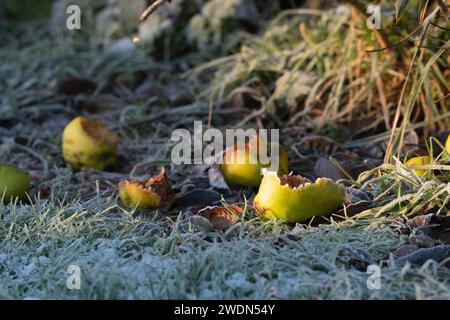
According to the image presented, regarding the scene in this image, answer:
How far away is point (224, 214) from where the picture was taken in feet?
6.44

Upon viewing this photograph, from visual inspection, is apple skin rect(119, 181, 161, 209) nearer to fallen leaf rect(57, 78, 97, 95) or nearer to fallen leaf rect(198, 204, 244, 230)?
fallen leaf rect(198, 204, 244, 230)

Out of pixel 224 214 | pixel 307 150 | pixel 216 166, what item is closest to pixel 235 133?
pixel 307 150

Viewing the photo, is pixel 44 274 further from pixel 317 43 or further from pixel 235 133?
pixel 317 43

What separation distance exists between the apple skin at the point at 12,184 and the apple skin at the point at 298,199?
727 millimetres

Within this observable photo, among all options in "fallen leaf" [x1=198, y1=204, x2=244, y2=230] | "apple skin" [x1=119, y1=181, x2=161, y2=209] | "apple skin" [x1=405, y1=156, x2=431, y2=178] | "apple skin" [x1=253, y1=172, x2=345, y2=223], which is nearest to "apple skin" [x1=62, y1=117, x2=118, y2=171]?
"apple skin" [x1=119, y1=181, x2=161, y2=209]

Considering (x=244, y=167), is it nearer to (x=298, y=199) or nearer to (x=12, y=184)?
(x=298, y=199)

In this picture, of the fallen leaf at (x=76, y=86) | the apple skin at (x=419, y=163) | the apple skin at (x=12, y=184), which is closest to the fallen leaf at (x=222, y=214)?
the apple skin at (x=419, y=163)

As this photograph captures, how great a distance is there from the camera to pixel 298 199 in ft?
6.06

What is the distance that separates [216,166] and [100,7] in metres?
2.12

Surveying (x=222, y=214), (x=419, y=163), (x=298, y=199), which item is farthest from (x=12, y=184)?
(x=419, y=163)

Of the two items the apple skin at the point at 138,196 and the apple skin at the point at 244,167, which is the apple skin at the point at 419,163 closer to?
the apple skin at the point at 244,167

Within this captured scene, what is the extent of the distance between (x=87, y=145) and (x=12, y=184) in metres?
0.34

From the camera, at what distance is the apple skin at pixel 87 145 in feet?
8.17
